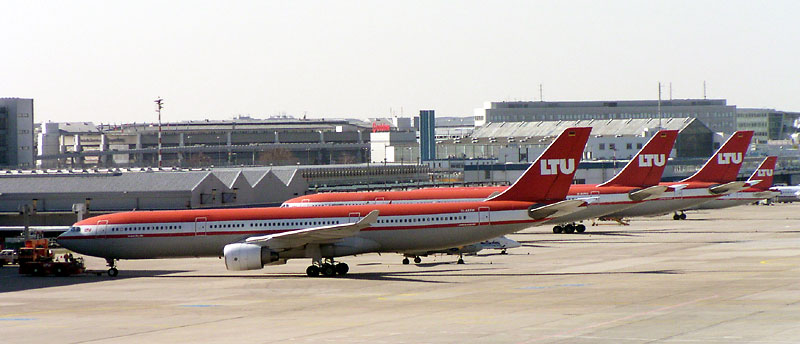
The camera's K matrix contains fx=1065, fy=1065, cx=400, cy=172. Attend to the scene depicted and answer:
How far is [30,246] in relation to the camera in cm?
5531

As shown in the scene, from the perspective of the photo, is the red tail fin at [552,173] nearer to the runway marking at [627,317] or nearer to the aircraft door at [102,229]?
the runway marking at [627,317]

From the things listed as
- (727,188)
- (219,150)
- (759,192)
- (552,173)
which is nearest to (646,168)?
(727,188)

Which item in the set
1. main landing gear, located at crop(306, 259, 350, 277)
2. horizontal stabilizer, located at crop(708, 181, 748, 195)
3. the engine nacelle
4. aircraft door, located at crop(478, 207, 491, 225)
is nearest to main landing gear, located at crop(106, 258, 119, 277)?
the engine nacelle

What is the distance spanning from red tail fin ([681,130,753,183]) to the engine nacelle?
48.1 m

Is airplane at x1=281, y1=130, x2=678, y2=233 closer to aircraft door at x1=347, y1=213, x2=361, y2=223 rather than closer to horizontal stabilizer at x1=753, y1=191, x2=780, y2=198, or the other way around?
aircraft door at x1=347, y1=213, x2=361, y2=223

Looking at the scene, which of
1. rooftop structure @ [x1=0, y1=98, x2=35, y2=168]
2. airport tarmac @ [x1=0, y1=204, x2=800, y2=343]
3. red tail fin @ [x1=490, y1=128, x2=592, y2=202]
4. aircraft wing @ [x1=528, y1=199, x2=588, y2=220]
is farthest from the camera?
rooftop structure @ [x1=0, y1=98, x2=35, y2=168]

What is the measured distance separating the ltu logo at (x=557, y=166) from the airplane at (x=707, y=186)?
34251 millimetres

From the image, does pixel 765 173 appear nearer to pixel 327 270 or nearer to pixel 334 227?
pixel 327 270

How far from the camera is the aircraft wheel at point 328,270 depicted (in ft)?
159

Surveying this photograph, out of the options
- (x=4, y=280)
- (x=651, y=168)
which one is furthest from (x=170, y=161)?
(x=4, y=280)

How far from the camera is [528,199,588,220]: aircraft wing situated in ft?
158

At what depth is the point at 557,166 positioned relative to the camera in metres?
50.2

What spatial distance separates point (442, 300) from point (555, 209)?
11920 millimetres

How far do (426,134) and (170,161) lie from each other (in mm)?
42965
